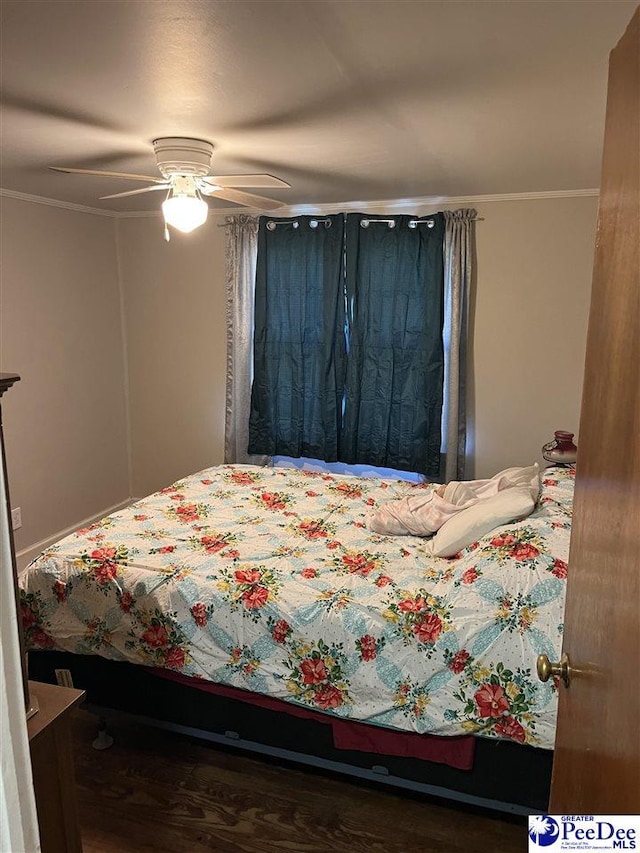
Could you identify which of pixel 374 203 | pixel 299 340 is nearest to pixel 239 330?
pixel 299 340

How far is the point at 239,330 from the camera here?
4398 millimetres

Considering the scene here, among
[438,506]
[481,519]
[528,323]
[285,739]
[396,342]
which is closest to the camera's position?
[285,739]

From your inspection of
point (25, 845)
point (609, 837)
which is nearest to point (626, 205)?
point (609, 837)

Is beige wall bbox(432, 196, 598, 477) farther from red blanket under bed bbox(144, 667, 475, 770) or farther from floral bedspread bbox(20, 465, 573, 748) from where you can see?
red blanket under bed bbox(144, 667, 475, 770)

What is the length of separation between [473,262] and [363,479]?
5.04ft

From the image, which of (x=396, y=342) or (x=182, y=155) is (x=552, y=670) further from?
(x=396, y=342)

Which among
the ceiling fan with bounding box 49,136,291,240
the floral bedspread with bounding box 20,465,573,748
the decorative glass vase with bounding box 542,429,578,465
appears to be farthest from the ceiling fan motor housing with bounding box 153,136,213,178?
the decorative glass vase with bounding box 542,429,578,465

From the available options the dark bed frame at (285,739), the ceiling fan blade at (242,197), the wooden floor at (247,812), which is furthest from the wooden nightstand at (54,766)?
the ceiling fan blade at (242,197)

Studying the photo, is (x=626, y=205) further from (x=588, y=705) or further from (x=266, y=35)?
(x=266, y=35)

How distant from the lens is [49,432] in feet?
13.6

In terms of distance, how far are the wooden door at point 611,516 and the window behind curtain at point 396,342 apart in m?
2.81

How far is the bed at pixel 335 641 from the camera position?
198 cm

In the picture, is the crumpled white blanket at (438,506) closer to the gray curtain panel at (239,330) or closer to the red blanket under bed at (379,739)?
the red blanket under bed at (379,739)

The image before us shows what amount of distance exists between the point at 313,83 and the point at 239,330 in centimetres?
265
